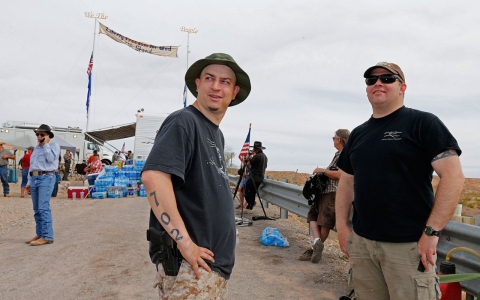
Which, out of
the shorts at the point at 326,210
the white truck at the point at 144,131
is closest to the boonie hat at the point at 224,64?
the shorts at the point at 326,210

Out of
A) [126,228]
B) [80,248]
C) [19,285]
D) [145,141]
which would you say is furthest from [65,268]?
[145,141]

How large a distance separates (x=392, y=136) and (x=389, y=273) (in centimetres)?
90

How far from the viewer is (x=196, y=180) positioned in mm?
2029

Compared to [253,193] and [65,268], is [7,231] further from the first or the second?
[253,193]

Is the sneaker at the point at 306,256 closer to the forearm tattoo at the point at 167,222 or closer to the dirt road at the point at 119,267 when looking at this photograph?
the dirt road at the point at 119,267

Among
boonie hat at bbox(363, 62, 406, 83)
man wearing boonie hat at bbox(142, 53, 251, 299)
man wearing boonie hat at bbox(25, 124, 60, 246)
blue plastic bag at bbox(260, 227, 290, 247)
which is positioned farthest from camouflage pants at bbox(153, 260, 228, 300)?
man wearing boonie hat at bbox(25, 124, 60, 246)

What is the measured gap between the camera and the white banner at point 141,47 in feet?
101

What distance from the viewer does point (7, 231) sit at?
7738 millimetres

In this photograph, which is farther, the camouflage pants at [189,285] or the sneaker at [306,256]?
the sneaker at [306,256]

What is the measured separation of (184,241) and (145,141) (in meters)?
21.0

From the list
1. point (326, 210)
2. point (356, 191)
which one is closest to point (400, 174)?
point (356, 191)

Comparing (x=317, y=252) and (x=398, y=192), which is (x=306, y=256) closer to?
(x=317, y=252)

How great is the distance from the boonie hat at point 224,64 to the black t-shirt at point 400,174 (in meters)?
0.97

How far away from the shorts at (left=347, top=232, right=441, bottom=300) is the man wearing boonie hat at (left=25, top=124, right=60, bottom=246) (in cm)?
546
